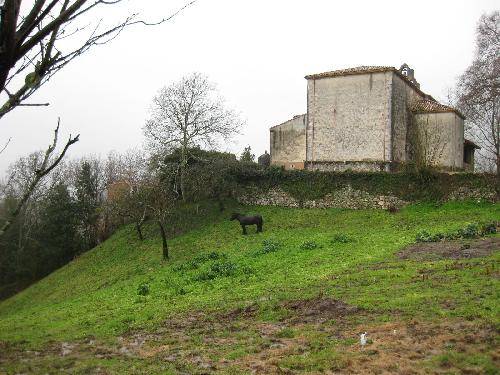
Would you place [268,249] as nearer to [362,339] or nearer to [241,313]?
[241,313]

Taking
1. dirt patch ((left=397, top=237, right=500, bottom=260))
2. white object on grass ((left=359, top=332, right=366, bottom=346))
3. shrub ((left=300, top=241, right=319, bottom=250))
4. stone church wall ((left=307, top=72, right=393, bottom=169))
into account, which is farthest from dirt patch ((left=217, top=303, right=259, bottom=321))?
stone church wall ((left=307, top=72, right=393, bottom=169))

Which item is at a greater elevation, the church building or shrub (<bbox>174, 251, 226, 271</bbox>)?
the church building

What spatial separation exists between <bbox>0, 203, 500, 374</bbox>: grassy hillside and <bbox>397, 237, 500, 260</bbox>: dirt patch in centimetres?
56

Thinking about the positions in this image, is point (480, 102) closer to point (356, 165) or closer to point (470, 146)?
point (356, 165)

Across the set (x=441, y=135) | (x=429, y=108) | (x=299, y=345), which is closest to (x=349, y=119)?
(x=429, y=108)

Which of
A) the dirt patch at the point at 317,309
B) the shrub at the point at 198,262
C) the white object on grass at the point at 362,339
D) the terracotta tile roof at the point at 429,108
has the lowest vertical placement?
the shrub at the point at 198,262

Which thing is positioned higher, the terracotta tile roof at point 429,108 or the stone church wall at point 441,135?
the terracotta tile roof at point 429,108

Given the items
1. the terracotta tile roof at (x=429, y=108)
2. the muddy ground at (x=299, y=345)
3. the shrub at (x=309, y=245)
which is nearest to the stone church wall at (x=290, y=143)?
the terracotta tile roof at (x=429, y=108)

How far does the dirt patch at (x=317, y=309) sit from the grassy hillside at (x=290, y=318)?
3 cm

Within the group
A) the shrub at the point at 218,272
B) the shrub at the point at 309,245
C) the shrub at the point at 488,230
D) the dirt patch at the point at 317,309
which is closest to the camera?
the dirt patch at the point at 317,309

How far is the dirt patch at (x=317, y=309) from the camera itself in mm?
10359

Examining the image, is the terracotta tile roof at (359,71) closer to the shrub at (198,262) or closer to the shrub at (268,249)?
the shrub at (268,249)

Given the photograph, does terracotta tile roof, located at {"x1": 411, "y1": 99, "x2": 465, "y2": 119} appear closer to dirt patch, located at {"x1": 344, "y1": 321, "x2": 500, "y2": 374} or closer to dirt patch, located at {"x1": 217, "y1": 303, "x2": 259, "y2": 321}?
dirt patch, located at {"x1": 217, "y1": 303, "x2": 259, "y2": 321}

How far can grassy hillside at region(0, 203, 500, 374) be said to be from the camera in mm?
7660
